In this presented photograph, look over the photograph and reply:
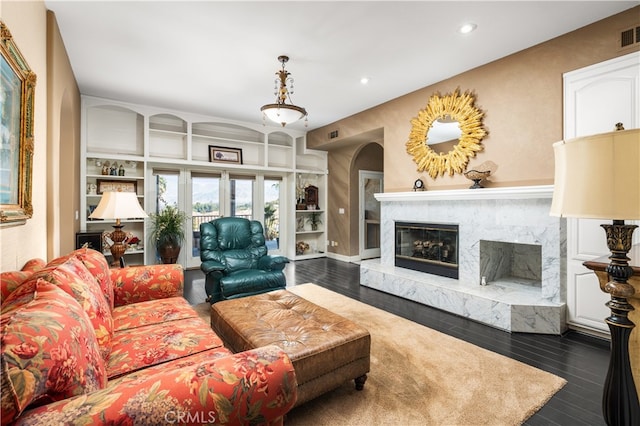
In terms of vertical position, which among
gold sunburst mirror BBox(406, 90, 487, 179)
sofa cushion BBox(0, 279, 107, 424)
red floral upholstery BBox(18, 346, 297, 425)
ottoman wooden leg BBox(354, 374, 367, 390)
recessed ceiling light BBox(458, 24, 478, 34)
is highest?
recessed ceiling light BBox(458, 24, 478, 34)

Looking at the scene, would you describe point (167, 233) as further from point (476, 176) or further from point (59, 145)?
point (476, 176)

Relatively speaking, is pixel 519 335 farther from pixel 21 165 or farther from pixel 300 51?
pixel 21 165

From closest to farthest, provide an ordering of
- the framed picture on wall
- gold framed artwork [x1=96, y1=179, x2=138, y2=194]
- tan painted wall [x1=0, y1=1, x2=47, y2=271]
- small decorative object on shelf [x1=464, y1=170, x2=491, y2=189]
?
tan painted wall [x1=0, y1=1, x2=47, y2=271]
small decorative object on shelf [x1=464, y1=170, x2=491, y2=189]
the framed picture on wall
gold framed artwork [x1=96, y1=179, x2=138, y2=194]

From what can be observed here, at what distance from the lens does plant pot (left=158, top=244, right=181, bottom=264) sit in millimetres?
5008

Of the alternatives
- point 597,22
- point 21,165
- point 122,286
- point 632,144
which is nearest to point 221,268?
point 122,286

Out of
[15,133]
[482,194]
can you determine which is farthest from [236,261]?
[482,194]

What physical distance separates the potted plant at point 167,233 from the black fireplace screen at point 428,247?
3.58 m

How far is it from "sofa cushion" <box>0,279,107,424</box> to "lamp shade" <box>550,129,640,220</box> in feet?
5.62

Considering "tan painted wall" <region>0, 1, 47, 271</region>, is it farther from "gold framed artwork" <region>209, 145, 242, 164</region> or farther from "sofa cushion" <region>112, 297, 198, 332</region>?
"gold framed artwork" <region>209, 145, 242, 164</region>

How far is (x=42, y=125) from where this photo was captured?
2.38m

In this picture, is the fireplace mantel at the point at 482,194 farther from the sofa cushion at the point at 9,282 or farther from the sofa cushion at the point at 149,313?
the sofa cushion at the point at 9,282

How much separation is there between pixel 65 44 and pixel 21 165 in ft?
6.90

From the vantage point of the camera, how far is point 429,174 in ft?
13.8

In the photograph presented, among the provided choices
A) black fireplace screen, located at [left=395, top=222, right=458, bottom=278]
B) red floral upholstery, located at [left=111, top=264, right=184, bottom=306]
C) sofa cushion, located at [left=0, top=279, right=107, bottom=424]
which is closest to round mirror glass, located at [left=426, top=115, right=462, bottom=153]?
black fireplace screen, located at [left=395, top=222, right=458, bottom=278]
